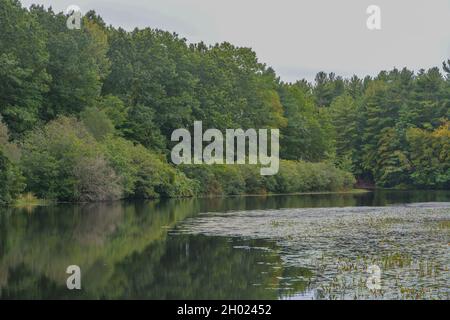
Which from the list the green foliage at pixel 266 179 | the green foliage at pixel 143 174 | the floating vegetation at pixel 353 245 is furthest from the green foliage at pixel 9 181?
the green foliage at pixel 266 179

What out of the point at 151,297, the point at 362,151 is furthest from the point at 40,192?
the point at 362,151

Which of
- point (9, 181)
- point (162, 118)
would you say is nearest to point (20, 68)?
point (9, 181)

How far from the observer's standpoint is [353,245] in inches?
951

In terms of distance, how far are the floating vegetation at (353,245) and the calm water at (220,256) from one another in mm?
37

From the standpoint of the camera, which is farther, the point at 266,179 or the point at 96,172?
the point at 266,179

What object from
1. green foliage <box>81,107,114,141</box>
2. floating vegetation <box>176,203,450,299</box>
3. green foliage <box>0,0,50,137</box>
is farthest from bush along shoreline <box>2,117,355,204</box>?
floating vegetation <box>176,203,450,299</box>

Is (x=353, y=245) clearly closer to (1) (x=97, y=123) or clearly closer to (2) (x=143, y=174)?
(2) (x=143, y=174)

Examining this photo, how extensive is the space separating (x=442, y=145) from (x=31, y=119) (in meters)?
59.0

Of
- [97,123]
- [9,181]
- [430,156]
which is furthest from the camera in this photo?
[430,156]

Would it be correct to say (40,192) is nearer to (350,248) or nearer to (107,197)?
(107,197)

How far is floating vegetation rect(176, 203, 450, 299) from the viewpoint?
640 inches

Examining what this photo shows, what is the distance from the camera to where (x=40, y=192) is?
47094 mm

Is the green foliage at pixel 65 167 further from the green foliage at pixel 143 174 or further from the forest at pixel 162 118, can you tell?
the green foliage at pixel 143 174

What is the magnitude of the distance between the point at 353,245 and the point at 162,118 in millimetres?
49077
